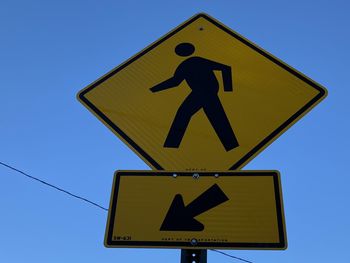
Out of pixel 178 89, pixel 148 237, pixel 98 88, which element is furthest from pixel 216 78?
pixel 148 237

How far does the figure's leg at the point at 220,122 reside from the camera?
1922 millimetres

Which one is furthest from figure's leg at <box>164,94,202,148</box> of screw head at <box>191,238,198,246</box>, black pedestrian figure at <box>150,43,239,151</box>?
screw head at <box>191,238,198,246</box>

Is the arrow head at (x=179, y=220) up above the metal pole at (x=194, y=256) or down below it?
above

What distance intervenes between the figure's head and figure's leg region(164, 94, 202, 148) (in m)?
0.37

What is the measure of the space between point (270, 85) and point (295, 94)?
14cm

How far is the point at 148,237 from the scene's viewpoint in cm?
161

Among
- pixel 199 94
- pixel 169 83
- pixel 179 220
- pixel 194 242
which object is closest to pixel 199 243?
pixel 194 242

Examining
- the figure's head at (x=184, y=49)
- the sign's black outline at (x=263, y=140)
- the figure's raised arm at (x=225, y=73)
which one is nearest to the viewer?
the sign's black outline at (x=263, y=140)

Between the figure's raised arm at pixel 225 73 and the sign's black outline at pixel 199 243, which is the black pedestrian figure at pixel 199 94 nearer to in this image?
the figure's raised arm at pixel 225 73

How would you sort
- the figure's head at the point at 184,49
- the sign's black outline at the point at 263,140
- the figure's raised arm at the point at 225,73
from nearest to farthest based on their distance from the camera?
the sign's black outline at the point at 263,140 → the figure's raised arm at the point at 225,73 → the figure's head at the point at 184,49

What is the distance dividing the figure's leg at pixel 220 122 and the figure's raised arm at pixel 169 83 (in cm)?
23

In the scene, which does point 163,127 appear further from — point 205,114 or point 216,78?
point 216,78

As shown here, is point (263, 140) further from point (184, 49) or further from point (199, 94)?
point (184, 49)

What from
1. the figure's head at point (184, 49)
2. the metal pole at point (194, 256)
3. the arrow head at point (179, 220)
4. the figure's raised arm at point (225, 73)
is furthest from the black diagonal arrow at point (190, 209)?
the figure's head at point (184, 49)
